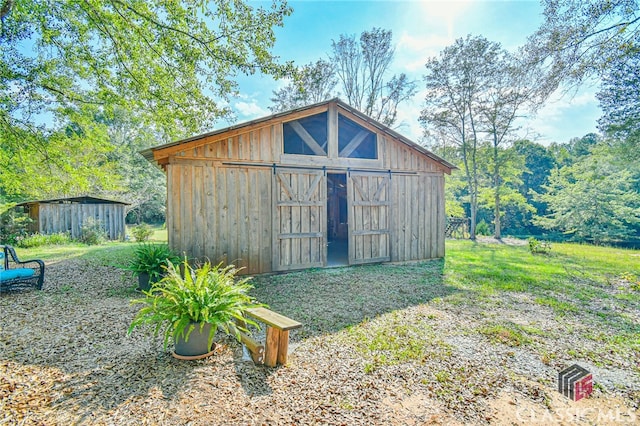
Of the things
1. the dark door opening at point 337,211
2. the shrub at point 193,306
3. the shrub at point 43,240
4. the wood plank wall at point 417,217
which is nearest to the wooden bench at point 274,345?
the shrub at point 193,306

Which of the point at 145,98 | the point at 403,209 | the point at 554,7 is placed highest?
the point at 554,7

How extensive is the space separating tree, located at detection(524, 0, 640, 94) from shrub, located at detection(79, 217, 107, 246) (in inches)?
632

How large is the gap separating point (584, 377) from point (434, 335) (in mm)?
1342

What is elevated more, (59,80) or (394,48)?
(394,48)

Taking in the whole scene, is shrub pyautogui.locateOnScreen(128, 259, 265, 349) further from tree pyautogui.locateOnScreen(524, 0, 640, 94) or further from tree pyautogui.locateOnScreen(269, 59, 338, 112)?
tree pyautogui.locateOnScreen(269, 59, 338, 112)

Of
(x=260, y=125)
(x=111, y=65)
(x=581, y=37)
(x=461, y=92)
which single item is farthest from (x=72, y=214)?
(x=461, y=92)

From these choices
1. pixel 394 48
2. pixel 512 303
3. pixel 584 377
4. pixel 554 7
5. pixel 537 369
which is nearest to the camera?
pixel 584 377

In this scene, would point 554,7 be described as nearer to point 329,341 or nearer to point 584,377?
point 584,377

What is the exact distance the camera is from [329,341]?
3.40 m

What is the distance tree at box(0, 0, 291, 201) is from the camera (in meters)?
6.78

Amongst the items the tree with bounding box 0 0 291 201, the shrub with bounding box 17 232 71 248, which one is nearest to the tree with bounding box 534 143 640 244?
the tree with bounding box 0 0 291 201

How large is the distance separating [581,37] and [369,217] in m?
5.43

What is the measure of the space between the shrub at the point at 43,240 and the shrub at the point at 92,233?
1.84 feet

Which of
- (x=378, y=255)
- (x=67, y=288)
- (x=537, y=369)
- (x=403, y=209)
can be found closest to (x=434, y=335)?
(x=537, y=369)
